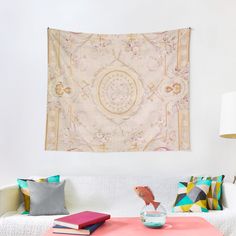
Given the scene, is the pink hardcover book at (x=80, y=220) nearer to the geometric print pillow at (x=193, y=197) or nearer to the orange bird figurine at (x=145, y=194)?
the orange bird figurine at (x=145, y=194)

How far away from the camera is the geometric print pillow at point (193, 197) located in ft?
9.14

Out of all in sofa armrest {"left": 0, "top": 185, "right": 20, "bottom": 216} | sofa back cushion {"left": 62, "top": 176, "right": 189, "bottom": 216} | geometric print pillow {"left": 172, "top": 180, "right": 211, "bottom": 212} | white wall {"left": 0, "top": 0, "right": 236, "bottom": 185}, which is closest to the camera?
sofa armrest {"left": 0, "top": 185, "right": 20, "bottom": 216}

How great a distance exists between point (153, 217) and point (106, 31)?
2.11 meters

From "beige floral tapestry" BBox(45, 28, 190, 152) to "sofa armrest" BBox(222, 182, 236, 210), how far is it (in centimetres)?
59

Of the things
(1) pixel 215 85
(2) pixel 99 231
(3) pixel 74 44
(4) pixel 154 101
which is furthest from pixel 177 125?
(2) pixel 99 231

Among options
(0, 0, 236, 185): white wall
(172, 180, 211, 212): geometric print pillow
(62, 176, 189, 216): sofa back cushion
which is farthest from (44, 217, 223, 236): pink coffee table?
(0, 0, 236, 185): white wall

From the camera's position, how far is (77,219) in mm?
1852

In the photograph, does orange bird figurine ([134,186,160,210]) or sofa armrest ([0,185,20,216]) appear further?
sofa armrest ([0,185,20,216])

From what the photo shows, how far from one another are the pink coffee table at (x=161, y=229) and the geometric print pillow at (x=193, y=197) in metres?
0.73

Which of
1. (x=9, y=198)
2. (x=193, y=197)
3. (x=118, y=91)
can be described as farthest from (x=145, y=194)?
(x=118, y=91)

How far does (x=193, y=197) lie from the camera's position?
2834 millimetres

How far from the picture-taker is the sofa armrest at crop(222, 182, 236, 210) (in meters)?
2.77

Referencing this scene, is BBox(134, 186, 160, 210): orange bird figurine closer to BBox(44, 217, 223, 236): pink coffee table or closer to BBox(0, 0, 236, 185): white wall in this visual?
BBox(44, 217, 223, 236): pink coffee table

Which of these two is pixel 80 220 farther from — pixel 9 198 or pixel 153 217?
pixel 9 198
